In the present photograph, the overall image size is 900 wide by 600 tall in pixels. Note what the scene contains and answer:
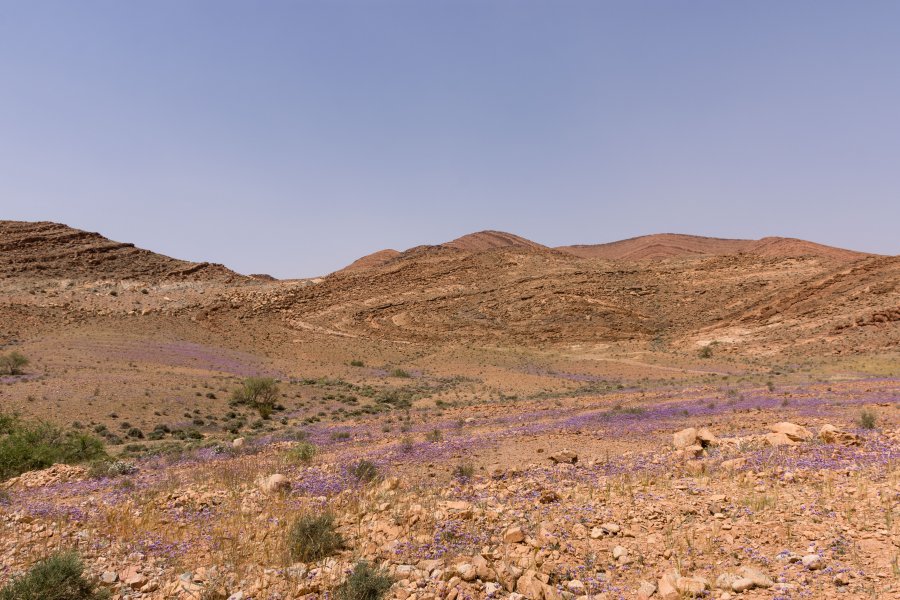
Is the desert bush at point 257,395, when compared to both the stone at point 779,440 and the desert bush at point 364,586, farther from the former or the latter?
the desert bush at point 364,586

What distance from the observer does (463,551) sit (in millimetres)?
4855

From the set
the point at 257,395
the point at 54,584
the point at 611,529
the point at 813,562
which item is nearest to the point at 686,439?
the point at 611,529

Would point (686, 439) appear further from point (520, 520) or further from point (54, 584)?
point (54, 584)

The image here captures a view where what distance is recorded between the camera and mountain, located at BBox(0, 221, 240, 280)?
163ft

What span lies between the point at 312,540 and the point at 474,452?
18.6 ft

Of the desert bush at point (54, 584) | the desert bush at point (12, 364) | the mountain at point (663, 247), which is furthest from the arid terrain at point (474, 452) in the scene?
the mountain at point (663, 247)

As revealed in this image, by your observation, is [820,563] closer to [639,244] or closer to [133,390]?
[133,390]

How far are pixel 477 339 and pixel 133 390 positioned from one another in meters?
28.5

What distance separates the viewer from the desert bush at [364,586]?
164 inches

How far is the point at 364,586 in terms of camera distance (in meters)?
4.20

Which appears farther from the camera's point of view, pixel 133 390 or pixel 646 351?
pixel 646 351

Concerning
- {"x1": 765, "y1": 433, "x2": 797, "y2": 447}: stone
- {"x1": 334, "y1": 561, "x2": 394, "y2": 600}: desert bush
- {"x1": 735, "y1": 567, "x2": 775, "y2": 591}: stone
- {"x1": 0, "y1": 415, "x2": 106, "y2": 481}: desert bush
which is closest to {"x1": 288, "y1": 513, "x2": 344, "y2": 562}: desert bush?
{"x1": 334, "y1": 561, "x2": 394, "y2": 600}: desert bush

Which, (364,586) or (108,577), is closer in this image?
(364,586)

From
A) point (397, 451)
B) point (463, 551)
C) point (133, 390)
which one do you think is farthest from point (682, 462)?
point (133, 390)
